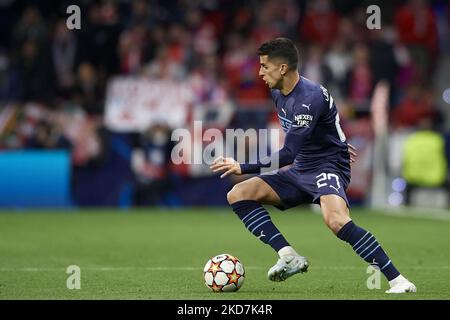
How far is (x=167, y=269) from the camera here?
10.2 m

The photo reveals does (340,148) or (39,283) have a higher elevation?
(340,148)

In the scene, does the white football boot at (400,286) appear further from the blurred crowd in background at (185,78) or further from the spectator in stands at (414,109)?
the spectator in stands at (414,109)

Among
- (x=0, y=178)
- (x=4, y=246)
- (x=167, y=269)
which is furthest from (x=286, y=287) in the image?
(x=0, y=178)

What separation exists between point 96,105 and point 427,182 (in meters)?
5.99

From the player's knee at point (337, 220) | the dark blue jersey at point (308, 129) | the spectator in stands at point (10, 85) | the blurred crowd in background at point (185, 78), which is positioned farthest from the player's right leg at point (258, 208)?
the spectator in stands at point (10, 85)

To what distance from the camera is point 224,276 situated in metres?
8.42

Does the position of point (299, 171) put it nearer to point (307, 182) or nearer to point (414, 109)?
point (307, 182)

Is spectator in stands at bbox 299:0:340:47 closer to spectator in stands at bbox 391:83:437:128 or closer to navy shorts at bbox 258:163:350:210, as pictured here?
spectator in stands at bbox 391:83:437:128

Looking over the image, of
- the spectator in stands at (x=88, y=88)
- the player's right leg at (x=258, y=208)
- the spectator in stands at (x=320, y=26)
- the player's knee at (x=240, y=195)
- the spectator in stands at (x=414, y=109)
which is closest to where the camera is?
the player's right leg at (x=258, y=208)

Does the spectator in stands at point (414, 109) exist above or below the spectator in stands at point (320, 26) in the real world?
below

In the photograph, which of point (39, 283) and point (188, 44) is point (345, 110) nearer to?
point (188, 44)

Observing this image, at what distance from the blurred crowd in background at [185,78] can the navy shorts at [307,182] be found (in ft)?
31.3

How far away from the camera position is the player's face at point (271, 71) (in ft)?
28.4

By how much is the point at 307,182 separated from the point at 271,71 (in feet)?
3.15
